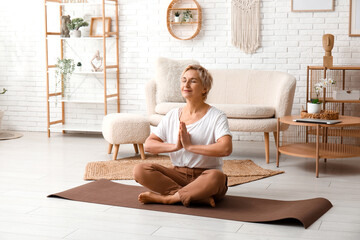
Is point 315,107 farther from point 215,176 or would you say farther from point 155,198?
point 155,198

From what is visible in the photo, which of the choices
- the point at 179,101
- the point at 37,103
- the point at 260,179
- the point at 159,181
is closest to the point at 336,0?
the point at 179,101

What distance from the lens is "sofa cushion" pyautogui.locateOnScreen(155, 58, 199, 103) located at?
562 cm

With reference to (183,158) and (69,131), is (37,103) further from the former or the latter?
(183,158)

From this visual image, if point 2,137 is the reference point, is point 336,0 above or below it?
above

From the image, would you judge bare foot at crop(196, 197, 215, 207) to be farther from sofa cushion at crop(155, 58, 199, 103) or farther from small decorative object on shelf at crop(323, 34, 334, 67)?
small decorative object on shelf at crop(323, 34, 334, 67)

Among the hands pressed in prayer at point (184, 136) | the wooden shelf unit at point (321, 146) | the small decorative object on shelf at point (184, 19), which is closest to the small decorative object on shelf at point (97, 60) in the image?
the small decorative object on shelf at point (184, 19)

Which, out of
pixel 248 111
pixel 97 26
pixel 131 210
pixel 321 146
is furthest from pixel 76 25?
pixel 131 210

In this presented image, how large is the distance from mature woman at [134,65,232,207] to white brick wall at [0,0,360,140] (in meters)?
2.77

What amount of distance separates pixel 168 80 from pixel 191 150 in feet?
8.06

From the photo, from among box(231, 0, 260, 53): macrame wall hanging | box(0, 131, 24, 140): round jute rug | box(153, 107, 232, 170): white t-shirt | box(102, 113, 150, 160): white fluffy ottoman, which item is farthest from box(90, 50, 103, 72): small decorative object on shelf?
box(153, 107, 232, 170): white t-shirt

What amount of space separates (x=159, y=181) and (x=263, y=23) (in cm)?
316

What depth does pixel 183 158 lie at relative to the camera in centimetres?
348

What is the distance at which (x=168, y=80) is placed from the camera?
18.5 feet

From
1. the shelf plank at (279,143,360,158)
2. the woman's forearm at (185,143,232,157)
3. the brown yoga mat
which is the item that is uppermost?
the woman's forearm at (185,143,232,157)
